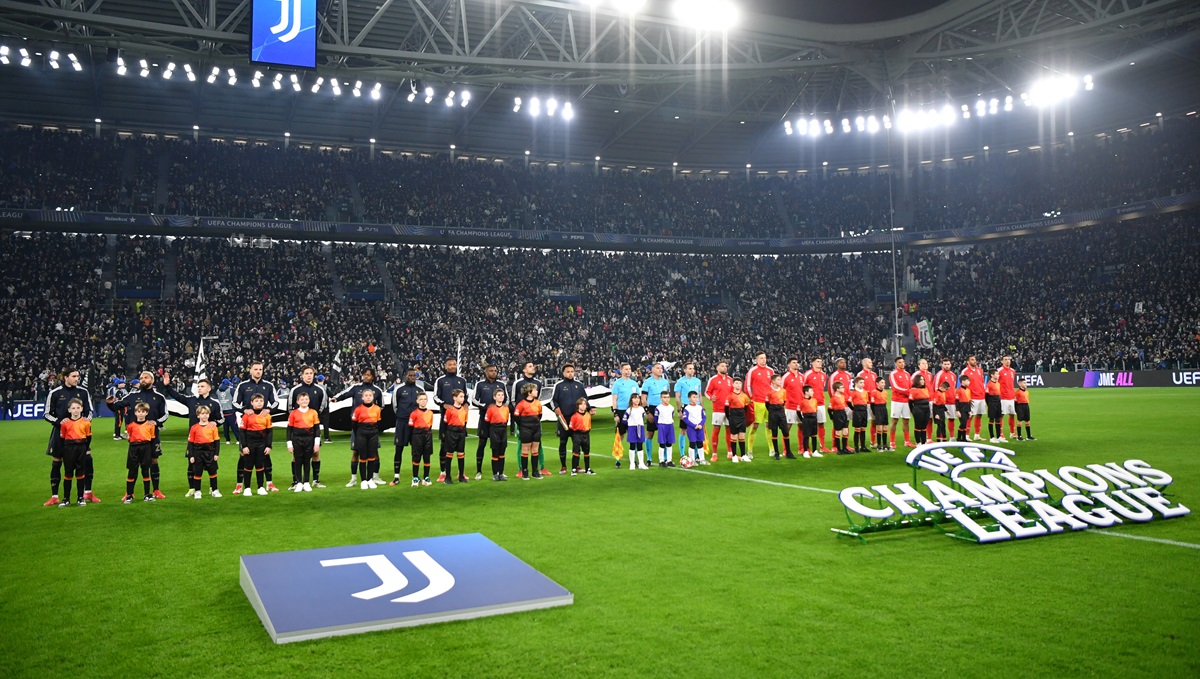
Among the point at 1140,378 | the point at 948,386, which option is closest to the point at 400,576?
the point at 948,386

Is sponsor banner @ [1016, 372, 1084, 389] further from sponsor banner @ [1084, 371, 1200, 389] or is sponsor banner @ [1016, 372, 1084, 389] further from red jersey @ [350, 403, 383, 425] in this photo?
red jersey @ [350, 403, 383, 425]

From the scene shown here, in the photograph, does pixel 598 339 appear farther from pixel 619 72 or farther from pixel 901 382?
pixel 901 382

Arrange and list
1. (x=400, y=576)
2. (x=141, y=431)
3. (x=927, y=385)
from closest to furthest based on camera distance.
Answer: (x=400, y=576), (x=141, y=431), (x=927, y=385)

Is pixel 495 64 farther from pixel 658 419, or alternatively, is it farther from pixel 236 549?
pixel 236 549

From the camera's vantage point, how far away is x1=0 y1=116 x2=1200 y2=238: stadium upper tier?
130 feet

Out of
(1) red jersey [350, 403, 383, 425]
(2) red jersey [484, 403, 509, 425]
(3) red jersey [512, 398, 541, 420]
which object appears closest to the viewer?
(1) red jersey [350, 403, 383, 425]

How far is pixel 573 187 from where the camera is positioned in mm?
50812

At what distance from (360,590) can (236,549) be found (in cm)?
286

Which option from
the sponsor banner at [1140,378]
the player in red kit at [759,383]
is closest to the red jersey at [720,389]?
the player in red kit at [759,383]

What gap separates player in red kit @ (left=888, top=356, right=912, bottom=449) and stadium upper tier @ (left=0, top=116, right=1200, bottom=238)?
1123 inches

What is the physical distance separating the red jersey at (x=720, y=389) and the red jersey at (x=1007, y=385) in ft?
20.5

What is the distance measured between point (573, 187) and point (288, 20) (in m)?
31.1

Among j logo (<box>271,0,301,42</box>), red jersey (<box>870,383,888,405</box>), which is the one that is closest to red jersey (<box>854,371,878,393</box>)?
red jersey (<box>870,383,888,405</box>)

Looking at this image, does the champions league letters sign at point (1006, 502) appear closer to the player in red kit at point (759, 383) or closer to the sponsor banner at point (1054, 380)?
the player in red kit at point (759, 383)
